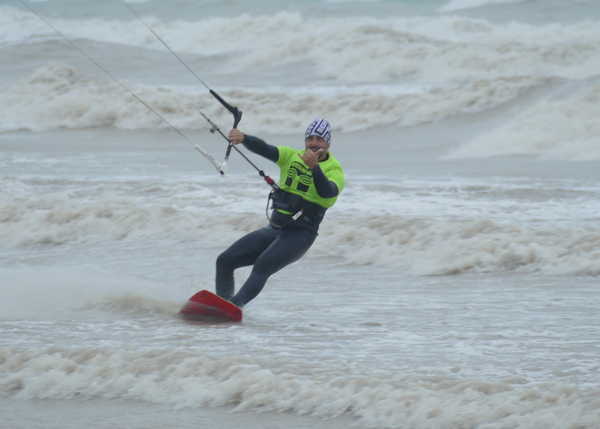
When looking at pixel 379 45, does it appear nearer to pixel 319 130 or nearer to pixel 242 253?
pixel 242 253

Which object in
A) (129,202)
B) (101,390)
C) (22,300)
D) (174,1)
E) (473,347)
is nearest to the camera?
(101,390)

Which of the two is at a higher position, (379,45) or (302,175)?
(379,45)

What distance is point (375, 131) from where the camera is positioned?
89.8ft

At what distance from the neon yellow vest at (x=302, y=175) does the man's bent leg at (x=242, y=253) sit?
1.61 ft

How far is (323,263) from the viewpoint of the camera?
10938mm

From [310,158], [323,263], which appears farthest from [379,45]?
[310,158]

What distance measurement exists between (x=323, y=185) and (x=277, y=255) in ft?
2.59

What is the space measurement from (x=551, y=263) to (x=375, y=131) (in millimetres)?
17278

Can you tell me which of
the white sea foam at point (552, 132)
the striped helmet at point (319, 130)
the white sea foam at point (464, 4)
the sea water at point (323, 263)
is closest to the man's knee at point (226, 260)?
the sea water at point (323, 263)

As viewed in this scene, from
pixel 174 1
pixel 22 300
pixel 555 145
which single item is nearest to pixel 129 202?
pixel 22 300

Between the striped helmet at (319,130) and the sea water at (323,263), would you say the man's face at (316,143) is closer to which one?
the striped helmet at (319,130)

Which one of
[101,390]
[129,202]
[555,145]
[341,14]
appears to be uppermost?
[341,14]

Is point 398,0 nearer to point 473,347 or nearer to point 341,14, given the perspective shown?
point 341,14

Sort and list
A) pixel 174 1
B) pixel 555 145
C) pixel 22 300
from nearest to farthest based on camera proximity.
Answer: pixel 22 300 < pixel 555 145 < pixel 174 1
